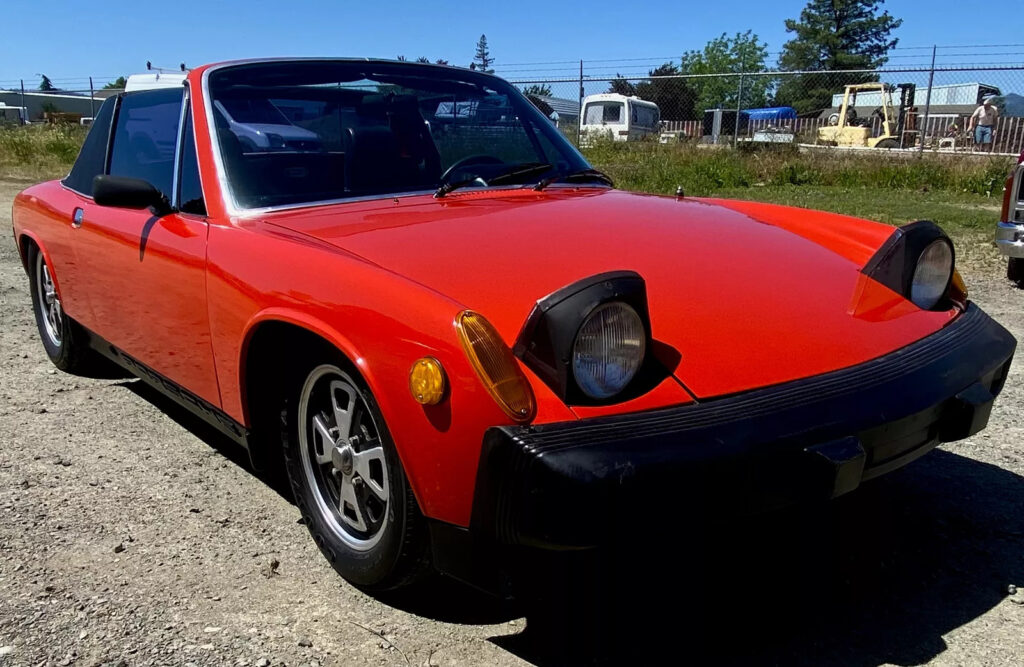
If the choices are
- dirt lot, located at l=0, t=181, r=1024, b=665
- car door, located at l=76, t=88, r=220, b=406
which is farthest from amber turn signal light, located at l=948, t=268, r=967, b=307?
car door, located at l=76, t=88, r=220, b=406

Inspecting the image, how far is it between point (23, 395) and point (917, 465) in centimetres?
409

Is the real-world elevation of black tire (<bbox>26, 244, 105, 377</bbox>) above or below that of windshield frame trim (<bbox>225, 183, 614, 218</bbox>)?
below

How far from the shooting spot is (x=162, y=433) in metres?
3.73

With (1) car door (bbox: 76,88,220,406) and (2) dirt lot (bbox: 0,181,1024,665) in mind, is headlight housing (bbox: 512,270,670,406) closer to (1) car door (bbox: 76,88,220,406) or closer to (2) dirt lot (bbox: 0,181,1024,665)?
(2) dirt lot (bbox: 0,181,1024,665)

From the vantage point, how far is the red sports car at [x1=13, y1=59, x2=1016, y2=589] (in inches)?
73.1

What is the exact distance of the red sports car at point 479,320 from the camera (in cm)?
186

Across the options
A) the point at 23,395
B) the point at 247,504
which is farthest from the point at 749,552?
the point at 23,395

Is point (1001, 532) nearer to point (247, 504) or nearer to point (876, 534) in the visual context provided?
point (876, 534)

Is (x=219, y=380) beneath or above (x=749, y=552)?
above

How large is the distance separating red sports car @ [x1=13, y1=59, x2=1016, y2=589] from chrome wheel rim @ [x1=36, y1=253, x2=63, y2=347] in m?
0.83

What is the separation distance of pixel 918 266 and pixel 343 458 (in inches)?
72.1

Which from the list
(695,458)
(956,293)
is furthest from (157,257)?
(956,293)

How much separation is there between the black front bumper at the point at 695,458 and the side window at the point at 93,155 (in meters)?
3.14

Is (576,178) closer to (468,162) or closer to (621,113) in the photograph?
(468,162)
